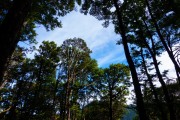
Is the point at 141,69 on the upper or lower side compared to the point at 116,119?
upper

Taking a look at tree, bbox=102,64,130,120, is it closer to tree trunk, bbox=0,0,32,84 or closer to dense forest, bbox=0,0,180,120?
dense forest, bbox=0,0,180,120

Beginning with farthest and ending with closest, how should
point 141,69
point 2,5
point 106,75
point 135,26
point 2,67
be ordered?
point 106,75 < point 141,69 < point 135,26 < point 2,5 < point 2,67

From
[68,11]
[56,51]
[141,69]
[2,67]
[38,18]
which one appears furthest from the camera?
[56,51]

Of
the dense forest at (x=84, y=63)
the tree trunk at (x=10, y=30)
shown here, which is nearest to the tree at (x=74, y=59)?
the dense forest at (x=84, y=63)

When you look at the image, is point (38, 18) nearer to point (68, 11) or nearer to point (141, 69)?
point (68, 11)

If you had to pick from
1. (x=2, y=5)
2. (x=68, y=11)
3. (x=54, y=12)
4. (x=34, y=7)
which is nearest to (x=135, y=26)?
(x=68, y=11)

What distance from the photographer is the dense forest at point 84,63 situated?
336 inches

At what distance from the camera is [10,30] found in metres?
3.24

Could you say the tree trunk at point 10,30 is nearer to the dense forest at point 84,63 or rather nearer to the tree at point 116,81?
the dense forest at point 84,63

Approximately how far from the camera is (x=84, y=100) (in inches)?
1390

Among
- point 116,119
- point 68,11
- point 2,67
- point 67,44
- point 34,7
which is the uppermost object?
point 67,44

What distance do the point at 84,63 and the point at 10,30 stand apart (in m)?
23.0

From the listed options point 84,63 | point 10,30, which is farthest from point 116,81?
point 10,30

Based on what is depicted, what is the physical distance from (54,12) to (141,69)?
13623 millimetres
